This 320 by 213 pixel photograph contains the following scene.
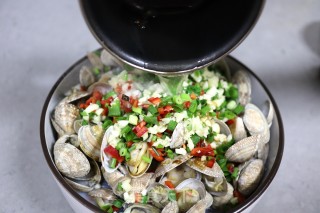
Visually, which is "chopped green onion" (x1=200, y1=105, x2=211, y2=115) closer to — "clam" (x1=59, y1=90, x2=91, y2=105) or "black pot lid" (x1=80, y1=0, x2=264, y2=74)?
"black pot lid" (x1=80, y1=0, x2=264, y2=74)

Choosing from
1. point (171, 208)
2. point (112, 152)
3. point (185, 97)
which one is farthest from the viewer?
point (185, 97)

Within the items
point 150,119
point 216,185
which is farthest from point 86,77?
point 216,185

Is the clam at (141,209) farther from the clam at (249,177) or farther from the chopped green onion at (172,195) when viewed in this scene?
the clam at (249,177)

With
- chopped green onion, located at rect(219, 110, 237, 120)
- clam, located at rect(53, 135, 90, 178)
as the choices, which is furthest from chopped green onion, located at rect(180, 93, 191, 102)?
clam, located at rect(53, 135, 90, 178)

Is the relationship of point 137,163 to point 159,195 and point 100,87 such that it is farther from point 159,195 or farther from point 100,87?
point 100,87

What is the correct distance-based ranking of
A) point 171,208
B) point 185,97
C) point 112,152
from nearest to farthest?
point 171,208
point 112,152
point 185,97

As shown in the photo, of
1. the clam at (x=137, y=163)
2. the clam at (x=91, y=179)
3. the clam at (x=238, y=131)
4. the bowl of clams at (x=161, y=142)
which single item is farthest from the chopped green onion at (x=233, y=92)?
the clam at (x=91, y=179)
